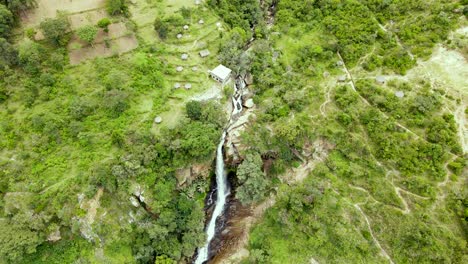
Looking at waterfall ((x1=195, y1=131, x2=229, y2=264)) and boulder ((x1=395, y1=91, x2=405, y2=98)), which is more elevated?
boulder ((x1=395, y1=91, x2=405, y2=98))

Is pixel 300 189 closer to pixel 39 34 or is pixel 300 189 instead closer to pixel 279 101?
pixel 279 101

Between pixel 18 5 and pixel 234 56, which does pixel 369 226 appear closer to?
pixel 234 56

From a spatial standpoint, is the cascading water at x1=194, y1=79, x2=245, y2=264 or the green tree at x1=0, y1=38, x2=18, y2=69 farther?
the cascading water at x1=194, y1=79, x2=245, y2=264

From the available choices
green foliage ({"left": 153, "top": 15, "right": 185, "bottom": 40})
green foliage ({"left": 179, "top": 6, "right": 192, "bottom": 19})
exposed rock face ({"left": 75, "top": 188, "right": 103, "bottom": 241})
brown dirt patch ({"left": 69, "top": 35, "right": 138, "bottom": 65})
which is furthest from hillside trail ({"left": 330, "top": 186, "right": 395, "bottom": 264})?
brown dirt patch ({"left": 69, "top": 35, "right": 138, "bottom": 65})

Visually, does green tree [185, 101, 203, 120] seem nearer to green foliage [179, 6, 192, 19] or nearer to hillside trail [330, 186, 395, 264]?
green foliage [179, 6, 192, 19]

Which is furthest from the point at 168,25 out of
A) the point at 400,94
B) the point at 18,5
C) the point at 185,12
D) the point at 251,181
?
the point at 400,94
